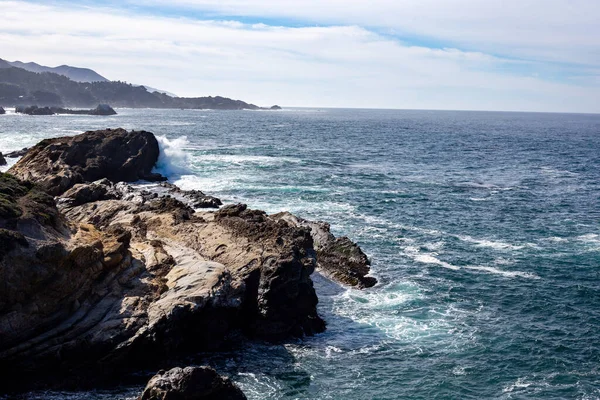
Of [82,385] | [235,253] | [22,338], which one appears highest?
[235,253]

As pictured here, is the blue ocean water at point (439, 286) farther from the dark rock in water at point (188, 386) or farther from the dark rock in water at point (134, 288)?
the dark rock in water at point (188, 386)

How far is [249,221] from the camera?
Result: 3697 cm

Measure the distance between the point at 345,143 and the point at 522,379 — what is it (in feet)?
351

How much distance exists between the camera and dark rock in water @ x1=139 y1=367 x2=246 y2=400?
63.6 feet

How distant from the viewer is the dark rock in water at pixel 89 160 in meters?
53.4

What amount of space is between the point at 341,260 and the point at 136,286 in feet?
53.2

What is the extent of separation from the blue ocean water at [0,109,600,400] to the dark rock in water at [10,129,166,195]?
195 inches

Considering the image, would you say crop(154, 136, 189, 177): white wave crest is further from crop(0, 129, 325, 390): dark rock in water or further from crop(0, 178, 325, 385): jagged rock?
crop(0, 178, 325, 385): jagged rock

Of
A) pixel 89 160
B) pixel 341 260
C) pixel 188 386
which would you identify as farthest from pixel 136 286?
pixel 89 160

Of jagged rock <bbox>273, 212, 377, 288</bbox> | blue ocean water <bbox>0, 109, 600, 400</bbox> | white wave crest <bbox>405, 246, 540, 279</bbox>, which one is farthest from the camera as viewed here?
white wave crest <bbox>405, 246, 540, 279</bbox>

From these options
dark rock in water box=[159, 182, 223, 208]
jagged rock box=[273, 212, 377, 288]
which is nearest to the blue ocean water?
jagged rock box=[273, 212, 377, 288]

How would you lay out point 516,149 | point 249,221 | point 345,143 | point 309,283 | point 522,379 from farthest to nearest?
point 345,143 < point 516,149 < point 249,221 < point 309,283 < point 522,379

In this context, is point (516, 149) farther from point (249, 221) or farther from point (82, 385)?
point (82, 385)

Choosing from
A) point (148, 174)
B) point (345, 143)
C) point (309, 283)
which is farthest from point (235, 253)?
point (345, 143)
